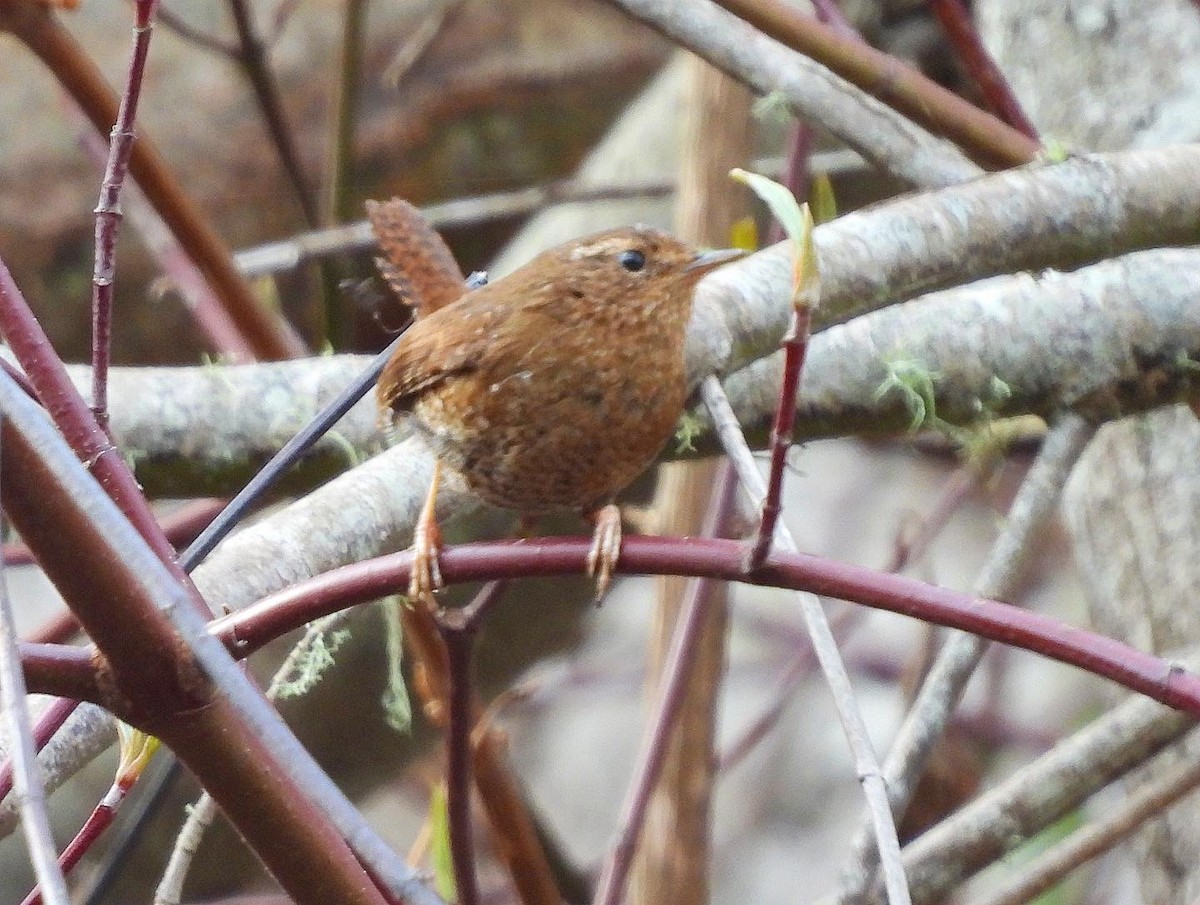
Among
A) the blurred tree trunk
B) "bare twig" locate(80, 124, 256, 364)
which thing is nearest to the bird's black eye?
"bare twig" locate(80, 124, 256, 364)

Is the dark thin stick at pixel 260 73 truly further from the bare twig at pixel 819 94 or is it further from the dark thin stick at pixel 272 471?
the dark thin stick at pixel 272 471

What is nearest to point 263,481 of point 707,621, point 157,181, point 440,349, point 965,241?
point 440,349

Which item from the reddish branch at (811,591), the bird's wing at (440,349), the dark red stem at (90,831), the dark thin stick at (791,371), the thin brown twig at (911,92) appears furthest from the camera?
the thin brown twig at (911,92)

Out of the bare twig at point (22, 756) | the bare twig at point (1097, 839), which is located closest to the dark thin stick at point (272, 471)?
the bare twig at point (22, 756)

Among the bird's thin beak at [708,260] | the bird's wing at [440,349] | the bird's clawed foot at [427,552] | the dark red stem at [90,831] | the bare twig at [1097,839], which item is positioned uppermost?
the bird's thin beak at [708,260]

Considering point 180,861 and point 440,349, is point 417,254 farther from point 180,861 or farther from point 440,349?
point 180,861

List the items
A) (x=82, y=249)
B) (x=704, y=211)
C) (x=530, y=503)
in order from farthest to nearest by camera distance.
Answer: (x=82, y=249) < (x=704, y=211) < (x=530, y=503)

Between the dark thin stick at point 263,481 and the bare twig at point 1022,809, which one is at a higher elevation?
the dark thin stick at point 263,481

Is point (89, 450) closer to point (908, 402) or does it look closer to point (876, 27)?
point (908, 402)

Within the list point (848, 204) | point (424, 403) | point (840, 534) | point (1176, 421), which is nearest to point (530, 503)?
point (424, 403)
